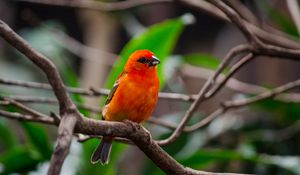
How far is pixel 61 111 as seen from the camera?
1454mm

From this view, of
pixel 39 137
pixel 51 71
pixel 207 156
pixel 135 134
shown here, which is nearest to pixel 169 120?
pixel 207 156

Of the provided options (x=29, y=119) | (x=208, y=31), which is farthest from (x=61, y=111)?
(x=208, y=31)

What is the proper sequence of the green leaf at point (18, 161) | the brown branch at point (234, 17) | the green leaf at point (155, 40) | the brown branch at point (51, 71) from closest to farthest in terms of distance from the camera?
the brown branch at point (51, 71) → the brown branch at point (234, 17) → the green leaf at point (18, 161) → the green leaf at point (155, 40)

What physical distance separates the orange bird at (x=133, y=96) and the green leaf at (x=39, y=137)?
55 cm

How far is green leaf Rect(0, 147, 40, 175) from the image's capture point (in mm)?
3244

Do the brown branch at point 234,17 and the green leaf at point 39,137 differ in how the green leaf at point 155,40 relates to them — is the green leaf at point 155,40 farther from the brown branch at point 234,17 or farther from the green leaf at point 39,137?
the brown branch at point 234,17

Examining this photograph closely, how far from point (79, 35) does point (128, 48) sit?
4.04m

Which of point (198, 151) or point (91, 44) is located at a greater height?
point (198, 151)

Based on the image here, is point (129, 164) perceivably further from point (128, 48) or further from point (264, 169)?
point (128, 48)

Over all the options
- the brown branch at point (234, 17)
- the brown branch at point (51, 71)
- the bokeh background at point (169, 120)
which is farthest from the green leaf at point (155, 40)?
the brown branch at point (51, 71)

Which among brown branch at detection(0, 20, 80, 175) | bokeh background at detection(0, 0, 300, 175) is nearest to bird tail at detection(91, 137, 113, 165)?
bokeh background at detection(0, 0, 300, 175)

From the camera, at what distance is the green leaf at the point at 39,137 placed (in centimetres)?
325

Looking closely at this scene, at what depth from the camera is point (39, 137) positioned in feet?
10.7

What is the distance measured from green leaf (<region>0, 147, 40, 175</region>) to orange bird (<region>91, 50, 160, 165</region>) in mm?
661
